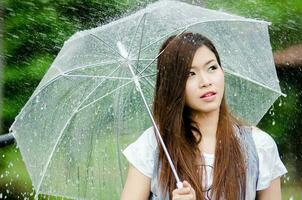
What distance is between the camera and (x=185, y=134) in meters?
3.12

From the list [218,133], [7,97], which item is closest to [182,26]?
[218,133]

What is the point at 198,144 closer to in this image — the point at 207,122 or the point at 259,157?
the point at 207,122

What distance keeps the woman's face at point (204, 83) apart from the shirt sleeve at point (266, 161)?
19cm

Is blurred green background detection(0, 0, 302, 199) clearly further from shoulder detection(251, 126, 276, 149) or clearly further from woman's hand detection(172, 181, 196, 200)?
woman's hand detection(172, 181, 196, 200)

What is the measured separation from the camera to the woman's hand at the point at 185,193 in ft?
9.45

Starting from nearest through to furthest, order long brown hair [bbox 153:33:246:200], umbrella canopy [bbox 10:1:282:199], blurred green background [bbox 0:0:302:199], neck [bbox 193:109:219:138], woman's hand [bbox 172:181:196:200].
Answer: woman's hand [bbox 172:181:196:200], long brown hair [bbox 153:33:246:200], neck [bbox 193:109:219:138], umbrella canopy [bbox 10:1:282:199], blurred green background [bbox 0:0:302:199]

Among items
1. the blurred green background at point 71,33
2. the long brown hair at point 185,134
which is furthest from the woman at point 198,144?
the blurred green background at point 71,33

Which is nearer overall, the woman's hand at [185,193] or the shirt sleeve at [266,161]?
the woman's hand at [185,193]

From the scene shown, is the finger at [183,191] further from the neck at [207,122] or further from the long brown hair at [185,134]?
the neck at [207,122]

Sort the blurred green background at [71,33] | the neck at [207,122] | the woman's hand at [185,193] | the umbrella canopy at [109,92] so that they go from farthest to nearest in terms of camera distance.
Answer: the blurred green background at [71,33]
the umbrella canopy at [109,92]
the neck at [207,122]
the woman's hand at [185,193]

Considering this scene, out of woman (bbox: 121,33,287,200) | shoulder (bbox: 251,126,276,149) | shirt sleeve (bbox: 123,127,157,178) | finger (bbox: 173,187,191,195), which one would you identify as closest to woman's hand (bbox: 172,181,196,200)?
finger (bbox: 173,187,191,195)

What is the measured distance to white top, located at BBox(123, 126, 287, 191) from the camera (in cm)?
306

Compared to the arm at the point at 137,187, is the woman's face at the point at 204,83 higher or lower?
higher

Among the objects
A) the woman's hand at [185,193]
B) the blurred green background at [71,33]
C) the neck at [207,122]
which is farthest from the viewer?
the blurred green background at [71,33]
